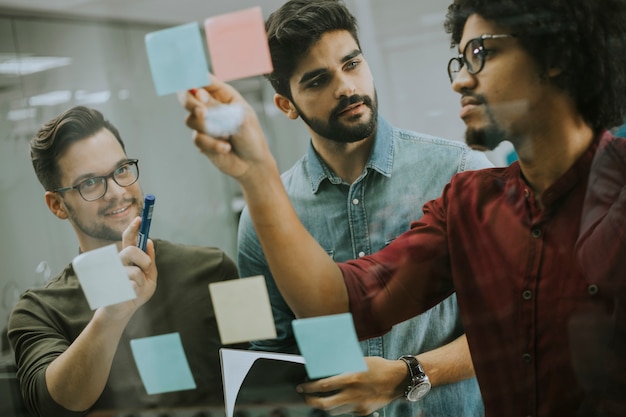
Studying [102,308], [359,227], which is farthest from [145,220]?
[359,227]

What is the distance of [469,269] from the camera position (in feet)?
3.36

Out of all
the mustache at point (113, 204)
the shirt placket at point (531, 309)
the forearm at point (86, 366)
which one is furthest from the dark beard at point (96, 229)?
the shirt placket at point (531, 309)

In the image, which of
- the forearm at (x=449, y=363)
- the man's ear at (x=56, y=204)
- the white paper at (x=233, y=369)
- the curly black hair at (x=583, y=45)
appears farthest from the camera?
the man's ear at (x=56, y=204)

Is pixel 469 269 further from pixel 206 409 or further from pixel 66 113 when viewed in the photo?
pixel 66 113

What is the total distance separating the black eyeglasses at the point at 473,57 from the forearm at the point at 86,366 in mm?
726

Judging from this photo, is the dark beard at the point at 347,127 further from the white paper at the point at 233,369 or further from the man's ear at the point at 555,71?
the white paper at the point at 233,369

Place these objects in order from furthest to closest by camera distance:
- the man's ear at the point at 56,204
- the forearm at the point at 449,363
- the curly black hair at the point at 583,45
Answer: the man's ear at the point at 56,204 < the forearm at the point at 449,363 < the curly black hair at the point at 583,45

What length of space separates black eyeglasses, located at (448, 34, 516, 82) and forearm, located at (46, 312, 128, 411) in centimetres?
73

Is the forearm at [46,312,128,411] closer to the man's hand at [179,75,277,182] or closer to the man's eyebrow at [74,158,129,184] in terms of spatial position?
the man's eyebrow at [74,158,129,184]

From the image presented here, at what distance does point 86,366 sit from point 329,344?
50 centimetres

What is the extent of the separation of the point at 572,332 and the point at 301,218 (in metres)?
0.42

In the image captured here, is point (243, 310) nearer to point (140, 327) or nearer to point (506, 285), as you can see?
point (140, 327)

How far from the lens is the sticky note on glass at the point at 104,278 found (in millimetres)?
1249

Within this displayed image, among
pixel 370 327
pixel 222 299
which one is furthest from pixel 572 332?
pixel 222 299
